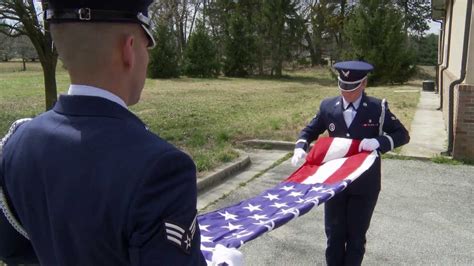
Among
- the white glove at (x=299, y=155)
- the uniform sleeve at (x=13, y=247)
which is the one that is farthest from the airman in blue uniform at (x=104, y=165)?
the white glove at (x=299, y=155)

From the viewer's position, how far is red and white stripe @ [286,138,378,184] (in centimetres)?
380

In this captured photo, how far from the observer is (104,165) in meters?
1.15

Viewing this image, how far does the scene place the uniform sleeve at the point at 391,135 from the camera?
12.5ft

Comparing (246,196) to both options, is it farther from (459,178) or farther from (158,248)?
(158,248)

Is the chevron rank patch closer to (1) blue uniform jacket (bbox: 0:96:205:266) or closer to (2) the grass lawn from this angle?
(1) blue uniform jacket (bbox: 0:96:205:266)

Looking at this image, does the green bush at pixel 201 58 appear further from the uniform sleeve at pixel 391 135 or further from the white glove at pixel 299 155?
the uniform sleeve at pixel 391 135

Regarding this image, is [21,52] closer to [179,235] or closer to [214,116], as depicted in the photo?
[214,116]

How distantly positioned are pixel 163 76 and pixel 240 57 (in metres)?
5.97

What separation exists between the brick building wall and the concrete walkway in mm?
434

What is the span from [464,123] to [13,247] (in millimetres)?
8249

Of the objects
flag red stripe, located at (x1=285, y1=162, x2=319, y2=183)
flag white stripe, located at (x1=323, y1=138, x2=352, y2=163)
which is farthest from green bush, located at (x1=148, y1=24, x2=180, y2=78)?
flag white stripe, located at (x1=323, y1=138, x2=352, y2=163)

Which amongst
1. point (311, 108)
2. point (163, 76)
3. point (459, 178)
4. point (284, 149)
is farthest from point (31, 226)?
point (163, 76)

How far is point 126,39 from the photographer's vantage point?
4.00 ft

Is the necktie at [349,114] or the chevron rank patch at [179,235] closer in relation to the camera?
the chevron rank patch at [179,235]
